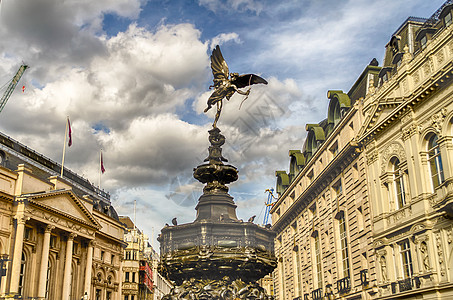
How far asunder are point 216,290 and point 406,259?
27109mm

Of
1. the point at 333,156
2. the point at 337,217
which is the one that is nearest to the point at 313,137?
the point at 333,156

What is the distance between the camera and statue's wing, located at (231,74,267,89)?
12.7 metres

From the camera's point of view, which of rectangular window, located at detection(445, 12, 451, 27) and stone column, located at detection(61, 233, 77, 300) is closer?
rectangular window, located at detection(445, 12, 451, 27)

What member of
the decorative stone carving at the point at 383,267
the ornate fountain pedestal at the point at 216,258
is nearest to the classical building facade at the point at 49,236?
the decorative stone carving at the point at 383,267

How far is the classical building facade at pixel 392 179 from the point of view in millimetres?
31125

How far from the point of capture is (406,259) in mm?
34406

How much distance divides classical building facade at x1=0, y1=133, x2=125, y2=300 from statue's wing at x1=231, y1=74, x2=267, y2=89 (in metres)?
40.0

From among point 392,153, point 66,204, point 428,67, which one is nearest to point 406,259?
point 392,153

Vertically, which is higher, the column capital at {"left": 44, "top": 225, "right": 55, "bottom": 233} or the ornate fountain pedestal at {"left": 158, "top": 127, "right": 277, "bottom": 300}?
the column capital at {"left": 44, "top": 225, "right": 55, "bottom": 233}

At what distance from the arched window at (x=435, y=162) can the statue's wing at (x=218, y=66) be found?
23.2 meters

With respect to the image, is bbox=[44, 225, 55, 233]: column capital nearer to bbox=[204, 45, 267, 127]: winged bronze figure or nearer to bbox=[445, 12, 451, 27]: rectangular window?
bbox=[445, 12, 451, 27]: rectangular window

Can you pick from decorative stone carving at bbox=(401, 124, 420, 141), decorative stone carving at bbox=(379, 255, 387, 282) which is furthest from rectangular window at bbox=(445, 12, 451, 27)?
decorative stone carving at bbox=(379, 255, 387, 282)

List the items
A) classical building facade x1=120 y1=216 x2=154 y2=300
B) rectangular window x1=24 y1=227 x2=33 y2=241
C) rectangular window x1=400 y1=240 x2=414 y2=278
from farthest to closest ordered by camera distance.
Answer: classical building facade x1=120 y1=216 x2=154 y2=300 → rectangular window x1=24 y1=227 x2=33 y2=241 → rectangular window x1=400 y1=240 x2=414 y2=278

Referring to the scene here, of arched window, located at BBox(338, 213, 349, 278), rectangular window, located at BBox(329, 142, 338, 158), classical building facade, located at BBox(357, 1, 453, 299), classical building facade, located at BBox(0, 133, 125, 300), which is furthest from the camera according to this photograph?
classical building facade, located at BBox(0, 133, 125, 300)
